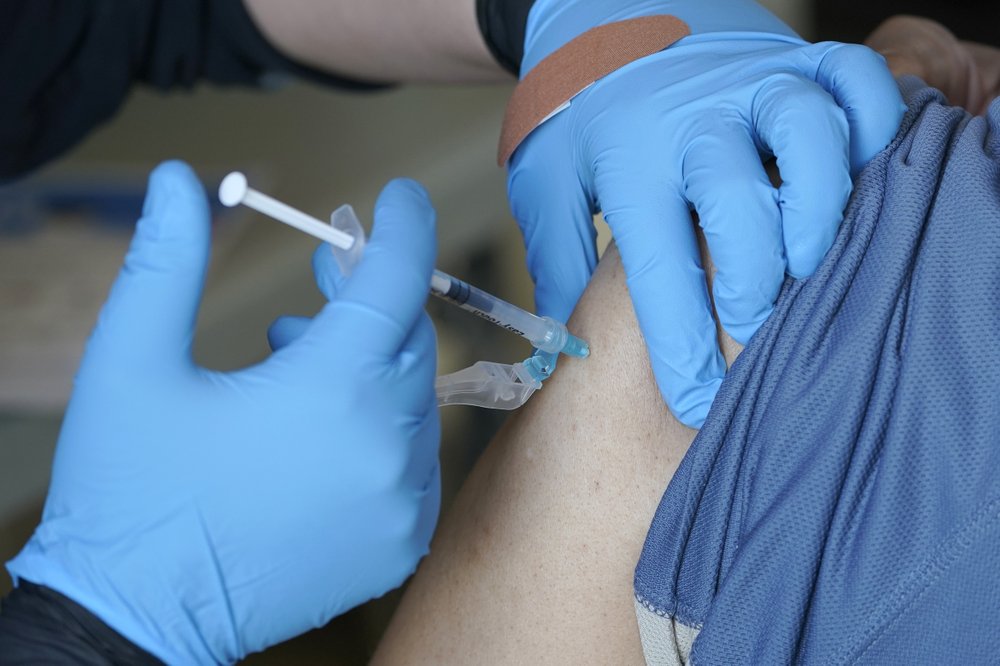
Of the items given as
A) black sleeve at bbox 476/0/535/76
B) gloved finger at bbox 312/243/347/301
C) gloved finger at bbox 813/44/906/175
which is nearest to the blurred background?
black sleeve at bbox 476/0/535/76

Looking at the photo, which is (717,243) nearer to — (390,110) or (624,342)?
(624,342)

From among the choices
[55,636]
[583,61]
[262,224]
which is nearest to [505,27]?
[583,61]

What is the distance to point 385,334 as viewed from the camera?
0.82 metres

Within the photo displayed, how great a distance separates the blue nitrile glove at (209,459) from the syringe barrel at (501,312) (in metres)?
0.09

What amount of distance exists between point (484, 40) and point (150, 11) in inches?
23.6

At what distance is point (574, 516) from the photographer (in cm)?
100

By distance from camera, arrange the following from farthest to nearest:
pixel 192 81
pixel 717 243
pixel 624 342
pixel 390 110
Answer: pixel 390 110 → pixel 192 81 → pixel 624 342 → pixel 717 243

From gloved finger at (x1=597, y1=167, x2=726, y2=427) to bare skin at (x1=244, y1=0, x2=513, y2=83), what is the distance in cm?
62

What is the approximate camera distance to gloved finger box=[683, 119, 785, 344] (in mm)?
896

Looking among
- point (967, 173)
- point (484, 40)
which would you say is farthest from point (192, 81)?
point (967, 173)

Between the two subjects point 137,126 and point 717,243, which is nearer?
point 717,243

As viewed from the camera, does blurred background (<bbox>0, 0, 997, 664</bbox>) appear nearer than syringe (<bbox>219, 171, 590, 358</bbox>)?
No

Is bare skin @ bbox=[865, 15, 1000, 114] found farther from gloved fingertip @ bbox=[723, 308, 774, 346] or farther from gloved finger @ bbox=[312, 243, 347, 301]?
gloved finger @ bbox=[312, 243, 347, 301]

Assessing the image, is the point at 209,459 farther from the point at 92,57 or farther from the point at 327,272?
the point at 92,57
